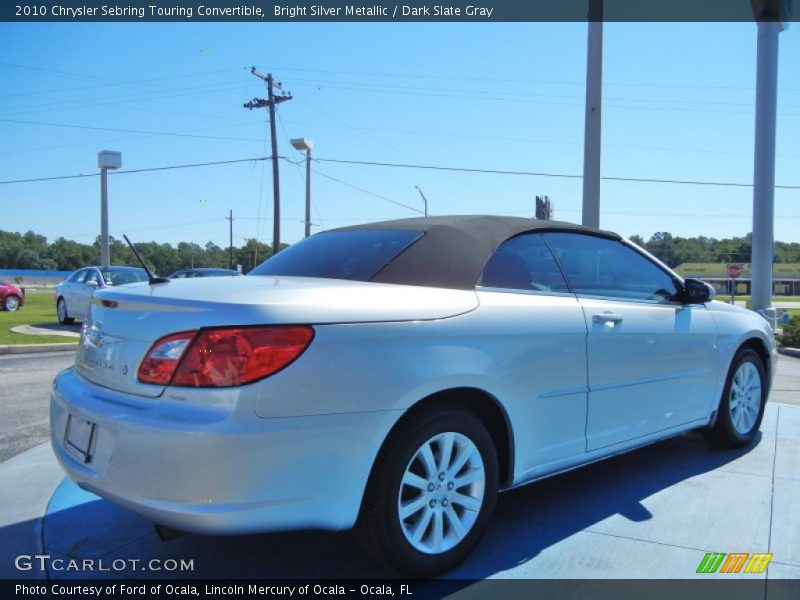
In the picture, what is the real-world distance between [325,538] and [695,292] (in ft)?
9.11

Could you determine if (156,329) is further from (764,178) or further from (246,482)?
(764,178)

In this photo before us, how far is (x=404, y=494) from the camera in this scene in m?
2.68

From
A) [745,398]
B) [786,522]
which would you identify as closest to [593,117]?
[745,398]

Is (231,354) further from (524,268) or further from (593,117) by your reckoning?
(593,117)

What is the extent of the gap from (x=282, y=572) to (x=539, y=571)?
1.13 meters

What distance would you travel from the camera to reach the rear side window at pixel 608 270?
12.1 ft

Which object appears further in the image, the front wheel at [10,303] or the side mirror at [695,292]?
the front wheel at [10,303]

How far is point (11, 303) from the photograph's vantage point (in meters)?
20.9

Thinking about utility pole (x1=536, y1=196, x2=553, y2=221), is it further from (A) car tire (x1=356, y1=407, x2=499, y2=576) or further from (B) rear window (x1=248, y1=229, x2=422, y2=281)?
(A) car tire (x1=356, y1=407, x2=499, y2=576)

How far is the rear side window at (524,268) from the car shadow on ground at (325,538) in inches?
48.7

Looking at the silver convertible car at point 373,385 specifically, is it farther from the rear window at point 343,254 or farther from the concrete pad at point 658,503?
the concrete pad at point 658,503

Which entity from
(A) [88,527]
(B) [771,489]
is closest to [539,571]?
(B) [771,489]

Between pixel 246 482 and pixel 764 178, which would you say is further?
pixel 764 178

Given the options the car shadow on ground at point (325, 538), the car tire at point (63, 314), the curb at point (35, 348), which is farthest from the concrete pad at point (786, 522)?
the car tire at point (63, 314)
